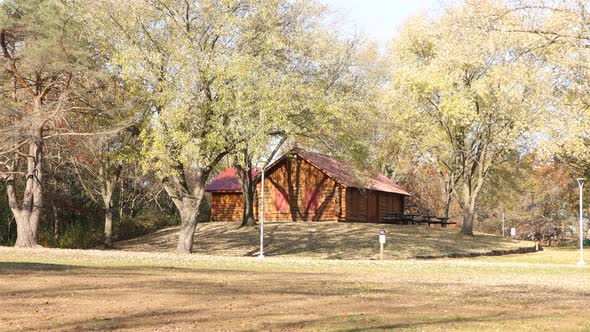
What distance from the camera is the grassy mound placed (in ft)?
120

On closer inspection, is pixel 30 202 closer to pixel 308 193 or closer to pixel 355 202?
pixel 308 193

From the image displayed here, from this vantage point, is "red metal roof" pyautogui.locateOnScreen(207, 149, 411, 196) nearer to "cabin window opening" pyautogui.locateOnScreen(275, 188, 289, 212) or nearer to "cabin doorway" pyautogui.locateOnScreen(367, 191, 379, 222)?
"cabin doorway" pyautogui.locateOnScreen(367, 191, 379, 222)

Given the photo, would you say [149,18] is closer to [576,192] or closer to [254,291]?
[254,291]

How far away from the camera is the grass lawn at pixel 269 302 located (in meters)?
10.6

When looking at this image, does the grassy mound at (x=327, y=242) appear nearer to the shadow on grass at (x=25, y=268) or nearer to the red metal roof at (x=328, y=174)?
the red metal roof at (x=328, y=174)

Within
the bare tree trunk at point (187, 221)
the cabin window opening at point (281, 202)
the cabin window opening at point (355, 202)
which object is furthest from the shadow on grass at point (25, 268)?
the cabin window opening at point (355, 202)

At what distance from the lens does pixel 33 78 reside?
106ft

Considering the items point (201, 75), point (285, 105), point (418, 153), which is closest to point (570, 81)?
point (418, 153)

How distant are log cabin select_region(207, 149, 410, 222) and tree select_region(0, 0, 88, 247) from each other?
19.7 m

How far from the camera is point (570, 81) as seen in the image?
126 feet

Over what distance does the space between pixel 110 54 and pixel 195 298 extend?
2058cm

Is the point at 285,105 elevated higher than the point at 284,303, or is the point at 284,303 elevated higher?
the point at 285,105

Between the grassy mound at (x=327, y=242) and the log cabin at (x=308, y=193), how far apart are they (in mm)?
4217

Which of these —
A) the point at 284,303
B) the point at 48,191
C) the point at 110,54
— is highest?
the point at 110,54
